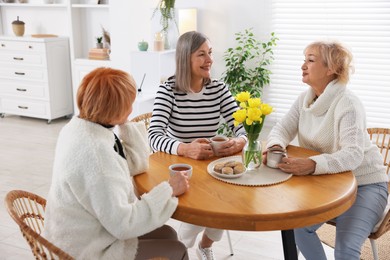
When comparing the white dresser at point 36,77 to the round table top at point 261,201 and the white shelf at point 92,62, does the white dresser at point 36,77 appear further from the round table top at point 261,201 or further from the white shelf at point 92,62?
the round table top at point 261,201

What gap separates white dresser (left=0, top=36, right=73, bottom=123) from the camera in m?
5.34

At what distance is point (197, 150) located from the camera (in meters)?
1.97

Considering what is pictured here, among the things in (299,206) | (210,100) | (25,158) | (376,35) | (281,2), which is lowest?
(25,158)

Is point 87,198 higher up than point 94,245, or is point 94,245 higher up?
point 87,198

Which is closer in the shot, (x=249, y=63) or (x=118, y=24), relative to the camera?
(x=249, y=63)

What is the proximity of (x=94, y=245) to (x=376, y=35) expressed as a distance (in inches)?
120

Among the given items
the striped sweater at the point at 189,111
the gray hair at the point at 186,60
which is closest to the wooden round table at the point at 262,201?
the striped sweater at the point at 189,111

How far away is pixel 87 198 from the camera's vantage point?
1.38m

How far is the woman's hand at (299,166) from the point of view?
1773 millimetres

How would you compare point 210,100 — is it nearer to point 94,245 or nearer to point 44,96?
point 94,245

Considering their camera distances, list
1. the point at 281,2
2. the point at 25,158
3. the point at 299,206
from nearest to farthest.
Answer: the point at 299,206 → the point at 281,2 → the point at 25,158

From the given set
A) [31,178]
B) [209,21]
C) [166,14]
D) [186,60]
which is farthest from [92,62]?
[186,60]

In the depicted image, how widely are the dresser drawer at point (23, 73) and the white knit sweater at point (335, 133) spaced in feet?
13.0

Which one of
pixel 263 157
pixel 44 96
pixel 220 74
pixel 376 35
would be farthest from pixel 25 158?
pixel 376 35
